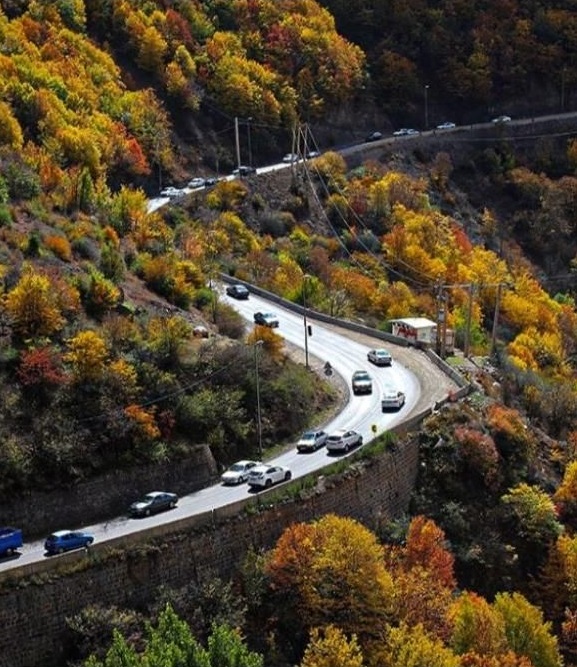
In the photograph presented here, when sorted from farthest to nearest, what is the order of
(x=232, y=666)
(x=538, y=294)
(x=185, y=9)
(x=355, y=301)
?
(x=185, y=9) < (x=538, y=294) < (x=355, y=301) < (x=232, y=666)

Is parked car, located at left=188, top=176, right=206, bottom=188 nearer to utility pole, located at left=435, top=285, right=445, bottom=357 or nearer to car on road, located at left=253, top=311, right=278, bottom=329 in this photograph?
car on road, located at left=253, top=311, right=278, bottom=329

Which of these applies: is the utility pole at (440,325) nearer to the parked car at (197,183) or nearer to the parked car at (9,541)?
the parked car at (197,183)

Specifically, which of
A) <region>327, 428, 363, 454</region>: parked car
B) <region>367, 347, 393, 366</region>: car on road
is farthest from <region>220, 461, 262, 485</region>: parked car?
<region>367, 347, 393, 366</region>: car on road

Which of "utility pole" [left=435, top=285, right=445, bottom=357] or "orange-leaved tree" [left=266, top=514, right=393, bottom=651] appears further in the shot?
"utility pole" [left=435, top=285, right=445, bottom=357]

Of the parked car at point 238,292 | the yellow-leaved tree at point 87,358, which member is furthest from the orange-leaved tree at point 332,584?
the parked car at point 238,292

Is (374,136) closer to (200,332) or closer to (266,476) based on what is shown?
(200,332)

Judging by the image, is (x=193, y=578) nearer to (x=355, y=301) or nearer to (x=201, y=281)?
(x=201, y=281)

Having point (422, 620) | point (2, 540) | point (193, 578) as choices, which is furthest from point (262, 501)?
point (2, 540)
